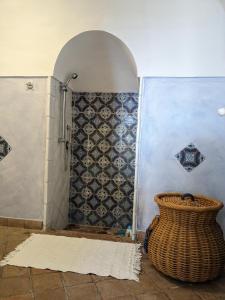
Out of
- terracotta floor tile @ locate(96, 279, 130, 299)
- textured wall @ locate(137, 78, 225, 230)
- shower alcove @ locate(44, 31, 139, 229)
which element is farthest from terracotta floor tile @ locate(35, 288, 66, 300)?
shower alcove @ locate(44, 31, 139, 229)

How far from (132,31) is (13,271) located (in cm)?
192

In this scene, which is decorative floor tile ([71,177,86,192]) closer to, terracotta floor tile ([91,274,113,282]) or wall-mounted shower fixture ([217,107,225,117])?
terracotta floor tile ([91,274,113,282])

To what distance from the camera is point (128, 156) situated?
8.95 ft

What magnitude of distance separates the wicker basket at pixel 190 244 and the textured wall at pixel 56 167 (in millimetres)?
1110

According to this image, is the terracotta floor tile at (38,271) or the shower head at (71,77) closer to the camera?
the terracotta floor tile at (38,271)

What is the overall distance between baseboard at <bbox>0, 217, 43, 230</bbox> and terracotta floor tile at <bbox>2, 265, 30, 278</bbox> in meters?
0.67

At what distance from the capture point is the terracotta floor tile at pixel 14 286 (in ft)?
4.59

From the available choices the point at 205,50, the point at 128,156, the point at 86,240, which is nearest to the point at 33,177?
the point at 86,240

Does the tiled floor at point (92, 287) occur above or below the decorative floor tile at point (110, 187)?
below

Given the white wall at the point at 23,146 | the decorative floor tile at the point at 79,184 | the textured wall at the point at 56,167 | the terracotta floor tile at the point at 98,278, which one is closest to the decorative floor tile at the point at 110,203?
the decorative floor tile at the point at 79,184

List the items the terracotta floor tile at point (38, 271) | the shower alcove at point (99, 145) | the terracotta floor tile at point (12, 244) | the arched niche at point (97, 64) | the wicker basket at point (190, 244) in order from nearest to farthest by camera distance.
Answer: the wicker basket at point (190, 244)
the terracotta floor tile at point (38, 271)
the terracotta floor tile at point (12, 244)
the arched niche at point (97, 64)
the shower alcove at point (99, 145)

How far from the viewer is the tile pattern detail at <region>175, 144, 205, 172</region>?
2076mm

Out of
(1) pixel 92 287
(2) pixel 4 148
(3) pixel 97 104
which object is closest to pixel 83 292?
(1) pixel 92 287

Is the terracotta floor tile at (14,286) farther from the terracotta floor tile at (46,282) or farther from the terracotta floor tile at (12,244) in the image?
the terracotta floor tile at (12,244)
